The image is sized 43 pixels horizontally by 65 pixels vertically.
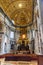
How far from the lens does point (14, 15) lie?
2544 cm

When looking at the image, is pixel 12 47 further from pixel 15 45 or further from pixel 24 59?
pixel 24 59

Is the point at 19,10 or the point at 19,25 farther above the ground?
the point at 19,10

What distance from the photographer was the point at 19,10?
2505 cm

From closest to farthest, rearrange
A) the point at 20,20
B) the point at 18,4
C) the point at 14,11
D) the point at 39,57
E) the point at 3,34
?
the point at 39,57 → the point at 3,34 → the point at 18,4 → the point at 14,11 → the point at 20,20

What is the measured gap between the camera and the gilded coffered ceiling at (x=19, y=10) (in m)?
21.5

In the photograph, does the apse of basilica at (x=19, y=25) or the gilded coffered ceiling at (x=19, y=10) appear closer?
the apse of basilica at (x=19, y=25)

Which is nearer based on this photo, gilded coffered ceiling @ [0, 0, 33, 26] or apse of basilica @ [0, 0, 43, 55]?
apse of basilica @ [0, 0, 43, 55]

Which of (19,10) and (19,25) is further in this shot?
(19,25)

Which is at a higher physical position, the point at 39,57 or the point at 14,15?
the point at 14,15

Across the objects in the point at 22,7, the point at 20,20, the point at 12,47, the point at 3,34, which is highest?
the point at 22,7

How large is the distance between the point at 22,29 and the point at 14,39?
2.77 metres

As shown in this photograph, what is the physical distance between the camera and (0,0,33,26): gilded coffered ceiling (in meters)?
21.5

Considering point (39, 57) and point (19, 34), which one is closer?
point (39, 57)

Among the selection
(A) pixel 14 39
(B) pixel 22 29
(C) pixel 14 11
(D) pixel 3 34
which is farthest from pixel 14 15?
(D) pixel 3 34
